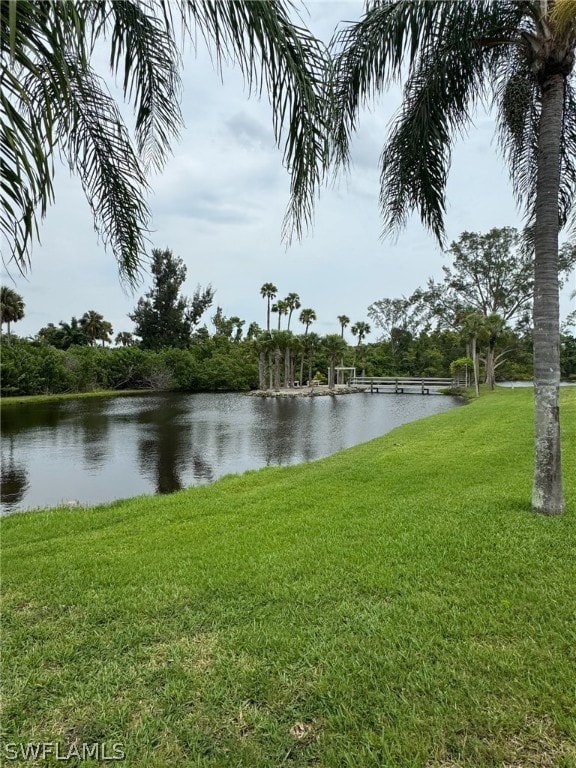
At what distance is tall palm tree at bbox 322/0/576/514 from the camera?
12.2ft

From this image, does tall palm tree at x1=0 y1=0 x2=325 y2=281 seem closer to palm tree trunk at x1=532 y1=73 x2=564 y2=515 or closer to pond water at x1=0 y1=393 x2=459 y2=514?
palm tree trunk at x1=532 y1=73 x2=564 y2=515

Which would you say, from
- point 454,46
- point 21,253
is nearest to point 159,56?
point 21,253

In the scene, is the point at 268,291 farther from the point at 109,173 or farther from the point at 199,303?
the point at 109,173

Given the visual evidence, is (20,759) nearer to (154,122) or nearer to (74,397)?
(154,122)

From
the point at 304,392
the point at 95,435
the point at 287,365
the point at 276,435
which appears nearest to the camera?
the point at 276,435

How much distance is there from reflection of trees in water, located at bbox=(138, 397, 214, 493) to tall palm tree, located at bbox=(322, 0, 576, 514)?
646cm

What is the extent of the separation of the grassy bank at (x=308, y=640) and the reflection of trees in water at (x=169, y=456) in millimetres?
4740

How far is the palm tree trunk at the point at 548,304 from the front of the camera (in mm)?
3965

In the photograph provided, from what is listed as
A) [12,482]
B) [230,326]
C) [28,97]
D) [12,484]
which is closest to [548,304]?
[28,97]

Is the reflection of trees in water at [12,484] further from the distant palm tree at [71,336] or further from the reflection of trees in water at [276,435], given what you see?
the distant palm tree at [71,336]

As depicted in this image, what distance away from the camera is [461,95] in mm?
4348

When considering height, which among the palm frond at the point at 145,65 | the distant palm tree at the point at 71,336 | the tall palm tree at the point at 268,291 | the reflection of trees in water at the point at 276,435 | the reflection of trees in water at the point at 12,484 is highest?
the tall palm tree at the point at 268,291

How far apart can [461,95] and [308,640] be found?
16.0ft

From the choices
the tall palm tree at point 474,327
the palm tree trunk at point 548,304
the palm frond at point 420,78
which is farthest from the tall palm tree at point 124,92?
the tall palm tree at point 474,327
